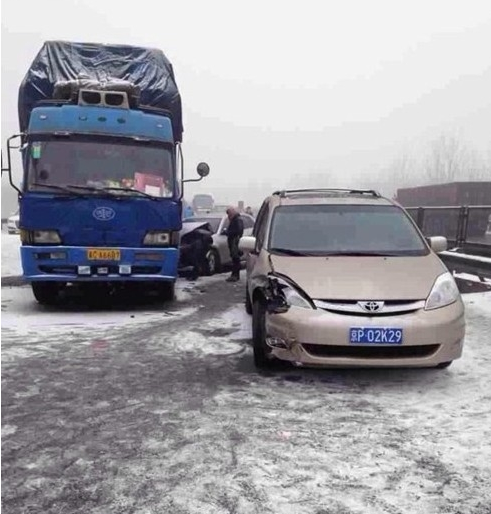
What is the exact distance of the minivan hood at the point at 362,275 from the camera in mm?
4719

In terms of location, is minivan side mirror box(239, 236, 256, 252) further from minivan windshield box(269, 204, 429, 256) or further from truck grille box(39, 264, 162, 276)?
truck grille box(39, 264, 162, 276)

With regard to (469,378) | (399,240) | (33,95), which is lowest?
(469,378)

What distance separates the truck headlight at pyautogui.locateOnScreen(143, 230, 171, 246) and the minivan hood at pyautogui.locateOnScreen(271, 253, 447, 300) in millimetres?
3026

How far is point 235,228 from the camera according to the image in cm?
1202

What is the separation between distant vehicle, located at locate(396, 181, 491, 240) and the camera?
10820 millimetres

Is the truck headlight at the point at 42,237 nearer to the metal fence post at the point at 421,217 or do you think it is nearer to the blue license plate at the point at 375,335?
the blue license plate at the point at 375,335

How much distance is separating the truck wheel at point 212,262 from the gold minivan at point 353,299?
6.59 meters

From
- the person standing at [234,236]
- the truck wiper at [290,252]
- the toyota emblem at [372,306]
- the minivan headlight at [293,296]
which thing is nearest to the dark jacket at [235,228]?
the person standing at [234,236]

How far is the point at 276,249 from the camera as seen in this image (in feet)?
18.7

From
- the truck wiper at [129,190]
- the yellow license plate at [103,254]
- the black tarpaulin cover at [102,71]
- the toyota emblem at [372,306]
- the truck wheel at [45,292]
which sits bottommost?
the truck wheel at [45,292]

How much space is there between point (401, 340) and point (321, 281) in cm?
87

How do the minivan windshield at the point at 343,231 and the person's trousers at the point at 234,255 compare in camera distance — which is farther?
the person's trousers at the point at 234,255

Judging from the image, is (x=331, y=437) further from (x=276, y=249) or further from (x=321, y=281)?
(x=276, y=249)

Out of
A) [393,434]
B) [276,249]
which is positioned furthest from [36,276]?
[393,434]
